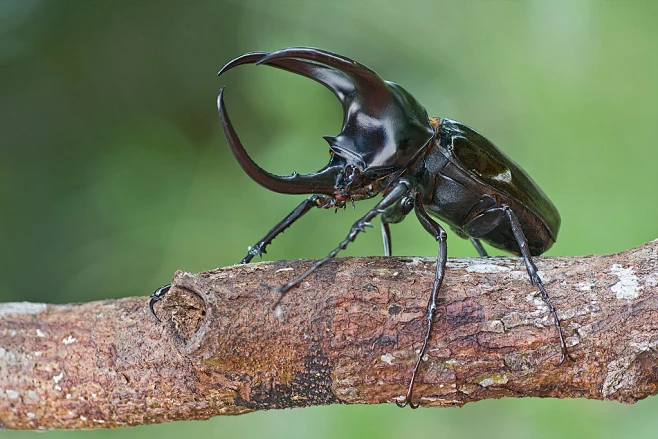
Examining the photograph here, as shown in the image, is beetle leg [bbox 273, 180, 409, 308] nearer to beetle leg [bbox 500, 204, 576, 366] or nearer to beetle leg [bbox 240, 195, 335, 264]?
beetle leg [bbox 240, 195, 335, 264]

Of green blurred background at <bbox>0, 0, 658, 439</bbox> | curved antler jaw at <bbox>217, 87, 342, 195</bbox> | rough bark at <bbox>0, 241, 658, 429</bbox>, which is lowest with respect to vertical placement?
rough bark at <bbox>0, 241, 658, 429</bbox>

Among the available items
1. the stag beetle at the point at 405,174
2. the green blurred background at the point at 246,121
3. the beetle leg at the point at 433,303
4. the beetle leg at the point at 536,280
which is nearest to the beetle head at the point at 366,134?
the stag beetle at the point at 405,174

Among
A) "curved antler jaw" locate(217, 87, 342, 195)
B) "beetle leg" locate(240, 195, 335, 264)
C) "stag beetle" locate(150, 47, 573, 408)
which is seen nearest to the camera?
"curved antler jaw" locate(217, 87, 342, 195)

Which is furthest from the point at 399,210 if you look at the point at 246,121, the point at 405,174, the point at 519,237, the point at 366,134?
the point at 246,121

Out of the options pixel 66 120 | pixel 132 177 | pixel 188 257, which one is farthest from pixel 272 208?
pixel 66 120

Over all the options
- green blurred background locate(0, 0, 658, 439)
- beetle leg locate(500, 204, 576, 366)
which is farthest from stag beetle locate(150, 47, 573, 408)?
green blurred background locate(0, 0, 658, 439)

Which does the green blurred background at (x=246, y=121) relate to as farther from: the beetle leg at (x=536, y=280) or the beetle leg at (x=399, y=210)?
the beetle leg at (x=536, y=280)

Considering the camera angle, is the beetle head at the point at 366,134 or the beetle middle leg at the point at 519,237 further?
the beetle head at the point at 366,134

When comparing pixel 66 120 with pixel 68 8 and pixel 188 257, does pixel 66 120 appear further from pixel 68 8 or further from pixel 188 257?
pixel 188 257
